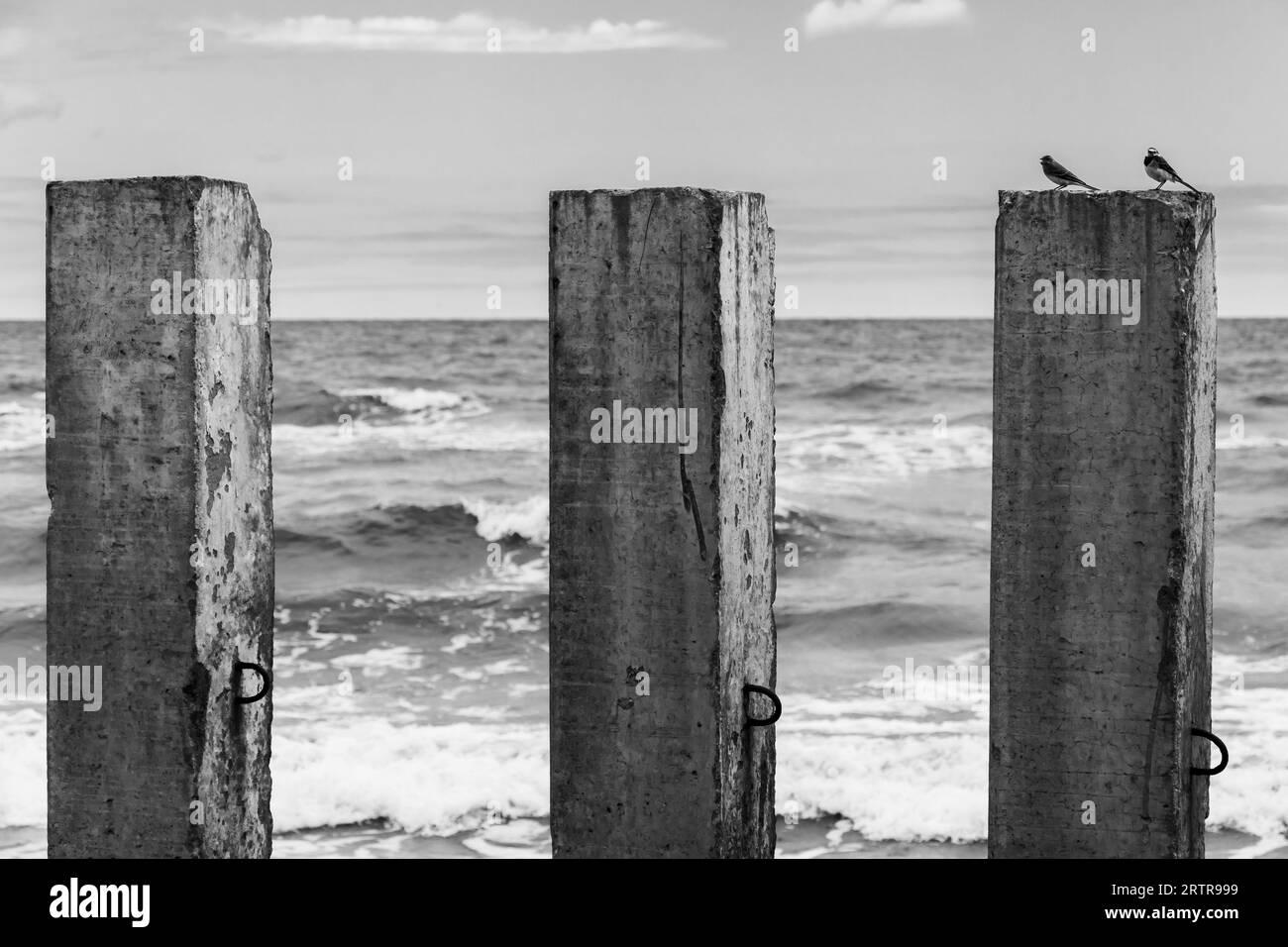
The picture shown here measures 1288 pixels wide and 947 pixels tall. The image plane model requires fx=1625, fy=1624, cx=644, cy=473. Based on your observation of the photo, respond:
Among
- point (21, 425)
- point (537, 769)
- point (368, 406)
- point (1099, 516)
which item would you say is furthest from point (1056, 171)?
point (368, 406)

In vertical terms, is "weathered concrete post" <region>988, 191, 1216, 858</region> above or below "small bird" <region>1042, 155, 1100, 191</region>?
below

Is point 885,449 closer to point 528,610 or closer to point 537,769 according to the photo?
point 528,610

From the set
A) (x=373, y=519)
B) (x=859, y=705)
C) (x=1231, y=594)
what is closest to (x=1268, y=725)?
(x=859, y=705)

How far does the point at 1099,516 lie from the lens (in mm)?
3602

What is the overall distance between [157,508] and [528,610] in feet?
37.3

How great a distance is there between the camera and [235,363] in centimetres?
382

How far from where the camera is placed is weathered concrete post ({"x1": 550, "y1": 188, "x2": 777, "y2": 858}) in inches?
140

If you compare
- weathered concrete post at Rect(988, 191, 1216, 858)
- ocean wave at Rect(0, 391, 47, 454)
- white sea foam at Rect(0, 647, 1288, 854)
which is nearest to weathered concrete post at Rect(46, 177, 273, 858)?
weathered concrete post at Rect(988, 191, 1216, 858)

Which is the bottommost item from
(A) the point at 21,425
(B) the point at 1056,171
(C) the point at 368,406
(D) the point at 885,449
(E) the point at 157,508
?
(D) the point at 885,449

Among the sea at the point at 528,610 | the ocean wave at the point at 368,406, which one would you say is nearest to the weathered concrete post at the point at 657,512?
the sea at the point at 528,610

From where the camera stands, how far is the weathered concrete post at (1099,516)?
3533mm

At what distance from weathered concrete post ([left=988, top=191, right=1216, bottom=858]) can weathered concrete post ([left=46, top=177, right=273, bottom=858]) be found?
5.76 feet

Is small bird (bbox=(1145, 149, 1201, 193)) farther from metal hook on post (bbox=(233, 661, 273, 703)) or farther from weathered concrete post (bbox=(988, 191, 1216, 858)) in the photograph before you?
metal hook on post (bbox=(233, 661, 273, 703))
